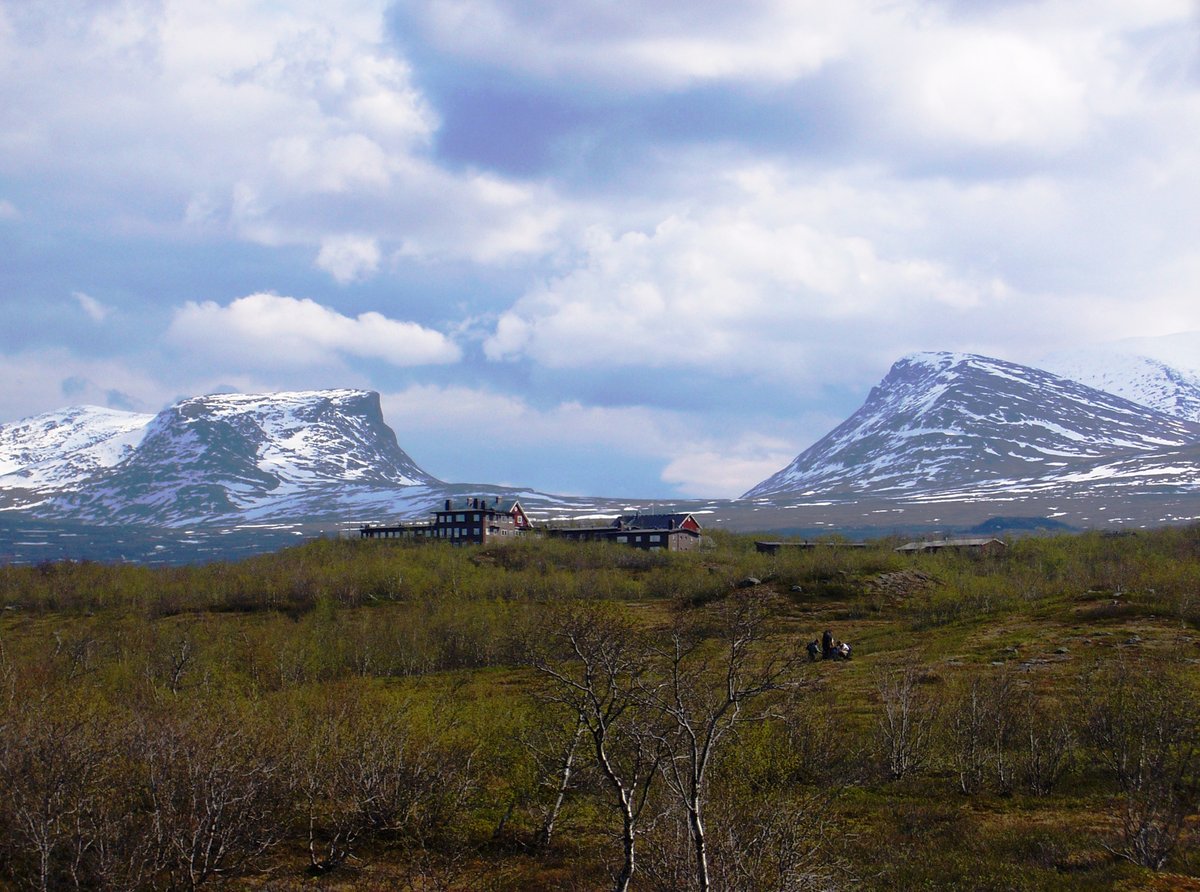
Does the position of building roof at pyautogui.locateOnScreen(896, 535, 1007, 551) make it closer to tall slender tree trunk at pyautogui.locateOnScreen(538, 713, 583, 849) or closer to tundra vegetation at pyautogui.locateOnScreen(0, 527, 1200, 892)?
tundra vegetation at pyautogui.locateOnScreen(0, 527, 1200, 892)

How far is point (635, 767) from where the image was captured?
23.0 m

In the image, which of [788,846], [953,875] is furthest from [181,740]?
[953,875]

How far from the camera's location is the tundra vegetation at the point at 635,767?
2662cm

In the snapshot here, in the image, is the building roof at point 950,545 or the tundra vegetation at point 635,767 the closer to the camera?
the tundra vegetation at point 635,767

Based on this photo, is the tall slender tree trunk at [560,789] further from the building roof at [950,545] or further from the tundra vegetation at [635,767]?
the building roof at [950,545]

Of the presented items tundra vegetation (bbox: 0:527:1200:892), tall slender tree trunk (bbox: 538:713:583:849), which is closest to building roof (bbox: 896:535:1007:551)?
tundra vegetation (bbox: 0:527:1200:892)

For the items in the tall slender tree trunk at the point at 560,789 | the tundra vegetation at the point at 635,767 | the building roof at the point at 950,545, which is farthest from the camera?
the building roof at the point at 950,545

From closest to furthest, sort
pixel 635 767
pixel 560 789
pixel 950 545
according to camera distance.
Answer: pixel 635 767
pixel 560 789
pixel 950 545

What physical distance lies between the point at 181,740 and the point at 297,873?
A: 6.49 meters

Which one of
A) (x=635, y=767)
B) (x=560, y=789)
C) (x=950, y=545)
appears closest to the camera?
(x=635, y=767)

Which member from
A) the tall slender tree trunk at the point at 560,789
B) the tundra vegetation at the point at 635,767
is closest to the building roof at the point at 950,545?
the tundra vegetation at the point at 635,767

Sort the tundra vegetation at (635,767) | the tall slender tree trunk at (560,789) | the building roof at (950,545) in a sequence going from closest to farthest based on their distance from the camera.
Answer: the tundra vegetation at (635,767)
the tall slender tree trunk at (560,789)
the building roof at (950,545)

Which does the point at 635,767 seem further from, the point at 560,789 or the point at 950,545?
the point at 950,545

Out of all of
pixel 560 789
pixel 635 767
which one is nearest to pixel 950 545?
pixel 560 789
